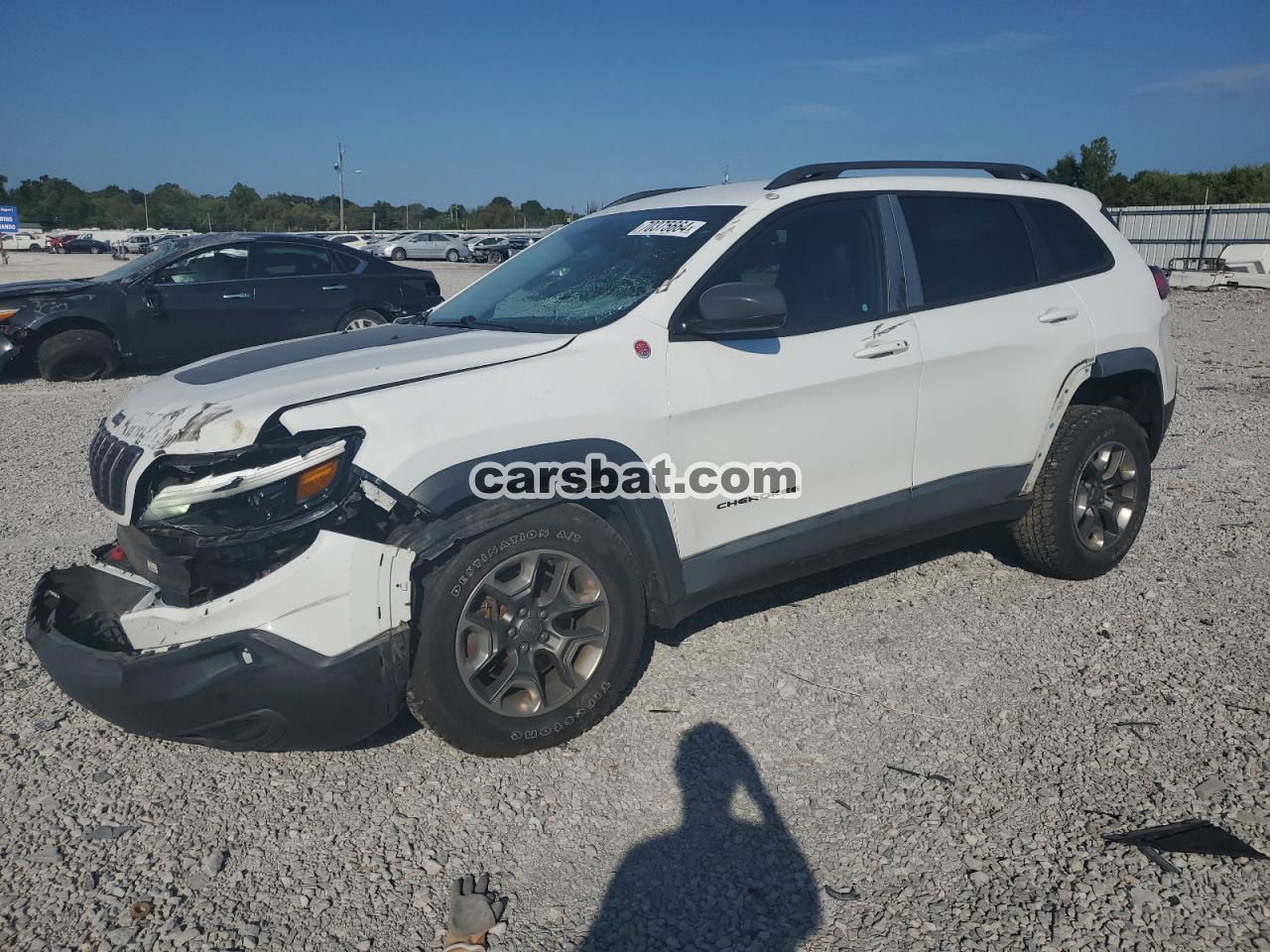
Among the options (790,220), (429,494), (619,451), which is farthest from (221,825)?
(790,220)

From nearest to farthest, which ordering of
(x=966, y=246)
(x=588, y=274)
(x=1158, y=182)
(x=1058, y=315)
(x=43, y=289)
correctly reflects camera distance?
(x=588, y=274) → (x=966, y=246) → (x=1058, y=315) → (x=43, y=289) → (x=1158, y=182)

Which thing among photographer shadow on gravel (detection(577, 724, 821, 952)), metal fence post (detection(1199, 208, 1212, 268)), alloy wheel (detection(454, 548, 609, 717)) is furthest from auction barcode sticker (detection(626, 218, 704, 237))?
metal fence post (detection(1199, 208, 1212, 268))

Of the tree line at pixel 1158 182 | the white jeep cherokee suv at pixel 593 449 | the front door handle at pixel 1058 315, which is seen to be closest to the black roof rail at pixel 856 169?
the white jeep cherokee suv at pixel 593 449

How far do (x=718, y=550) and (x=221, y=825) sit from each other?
6.08 ft

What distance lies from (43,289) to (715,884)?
34.2 feet

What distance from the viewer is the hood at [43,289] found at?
1009cm

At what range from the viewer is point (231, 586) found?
281 centimetres

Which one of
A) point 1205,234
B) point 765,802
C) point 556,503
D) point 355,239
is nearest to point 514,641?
point 556,503

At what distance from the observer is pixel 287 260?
35.8 ft

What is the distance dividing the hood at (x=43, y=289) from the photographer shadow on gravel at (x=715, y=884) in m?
9.77

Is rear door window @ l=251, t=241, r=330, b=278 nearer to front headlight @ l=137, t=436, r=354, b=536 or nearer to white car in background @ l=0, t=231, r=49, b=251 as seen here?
front headlight @ l=137, t=436, r=354, b=536

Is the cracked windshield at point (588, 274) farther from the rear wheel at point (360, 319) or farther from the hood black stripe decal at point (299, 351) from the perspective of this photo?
the rear wheel at point (360, 319)

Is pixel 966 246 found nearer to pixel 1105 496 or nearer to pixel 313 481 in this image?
pixel 1105 496

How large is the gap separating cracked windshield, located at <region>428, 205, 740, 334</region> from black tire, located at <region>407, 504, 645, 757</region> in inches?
31.1
